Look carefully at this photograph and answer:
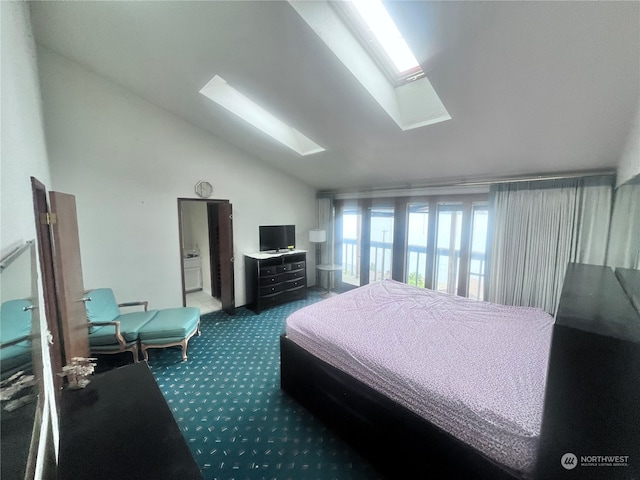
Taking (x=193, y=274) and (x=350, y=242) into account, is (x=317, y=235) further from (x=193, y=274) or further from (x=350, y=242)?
(x=193, y=274)

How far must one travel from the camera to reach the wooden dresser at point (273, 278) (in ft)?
14.1

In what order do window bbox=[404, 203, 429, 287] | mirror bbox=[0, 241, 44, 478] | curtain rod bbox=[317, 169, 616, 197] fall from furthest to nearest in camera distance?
window bbox=[404, 203, 429, 287] < curtain rod bbox=[317, 169, 616, 197] < mirror bbox=[0, 241, 44, 478]

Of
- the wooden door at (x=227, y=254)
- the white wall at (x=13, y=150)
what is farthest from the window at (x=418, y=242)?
the white wall at (x=13, y=150)

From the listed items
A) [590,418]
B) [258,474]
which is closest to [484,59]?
[590,418]

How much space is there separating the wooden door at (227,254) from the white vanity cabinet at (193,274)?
1.23 metres

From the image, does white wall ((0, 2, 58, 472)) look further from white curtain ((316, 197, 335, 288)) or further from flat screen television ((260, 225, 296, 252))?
white curtain ((316, 197, 335, 288))

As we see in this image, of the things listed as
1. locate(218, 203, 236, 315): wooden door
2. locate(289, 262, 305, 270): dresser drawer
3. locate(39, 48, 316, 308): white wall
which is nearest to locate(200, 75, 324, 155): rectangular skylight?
locate(39, 48, 316, 308): white wall

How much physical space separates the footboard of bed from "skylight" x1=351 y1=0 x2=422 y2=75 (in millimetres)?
2403

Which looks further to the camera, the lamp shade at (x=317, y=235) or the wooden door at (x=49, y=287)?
the lamp shade at (x=317, y=235)

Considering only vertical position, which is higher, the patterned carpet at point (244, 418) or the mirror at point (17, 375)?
the mirror at point (17, 375)

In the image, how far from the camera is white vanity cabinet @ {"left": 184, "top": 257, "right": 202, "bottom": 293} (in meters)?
5.25

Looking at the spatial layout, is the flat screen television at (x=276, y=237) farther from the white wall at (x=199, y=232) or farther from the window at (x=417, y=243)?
the window at (x=417, y=243)

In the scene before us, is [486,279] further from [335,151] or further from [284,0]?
[284,0]

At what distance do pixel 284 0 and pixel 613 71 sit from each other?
204 centimetres
